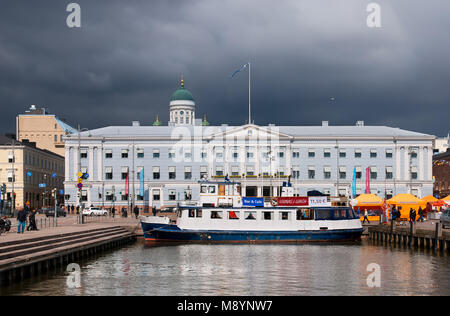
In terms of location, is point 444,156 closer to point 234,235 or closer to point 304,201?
point 304,201

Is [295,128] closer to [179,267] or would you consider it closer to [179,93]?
[179,93]

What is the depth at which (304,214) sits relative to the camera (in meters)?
59.5

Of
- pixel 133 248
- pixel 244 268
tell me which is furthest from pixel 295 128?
pixel 244 268

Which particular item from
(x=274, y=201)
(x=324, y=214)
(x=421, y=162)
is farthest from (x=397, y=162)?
(x=274, y=201)

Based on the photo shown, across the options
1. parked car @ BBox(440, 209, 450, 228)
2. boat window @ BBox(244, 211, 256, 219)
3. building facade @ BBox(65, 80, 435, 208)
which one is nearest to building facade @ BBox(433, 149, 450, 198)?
building facade @ BBox(65, 80, 435, 208)

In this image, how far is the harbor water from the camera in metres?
30.8

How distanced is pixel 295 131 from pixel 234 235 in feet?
204

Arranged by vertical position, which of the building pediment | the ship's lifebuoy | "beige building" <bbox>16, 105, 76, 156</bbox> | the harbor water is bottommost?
the harbor water

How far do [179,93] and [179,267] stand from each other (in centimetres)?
11681

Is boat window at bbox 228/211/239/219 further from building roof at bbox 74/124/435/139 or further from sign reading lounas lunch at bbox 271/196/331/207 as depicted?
building roof at bbox 74/124/435/139

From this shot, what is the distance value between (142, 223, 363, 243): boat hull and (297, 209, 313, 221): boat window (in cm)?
166

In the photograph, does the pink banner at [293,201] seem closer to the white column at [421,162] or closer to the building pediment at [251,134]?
the building pediment at [251,134]

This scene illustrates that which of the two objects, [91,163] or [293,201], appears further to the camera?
[91,163]

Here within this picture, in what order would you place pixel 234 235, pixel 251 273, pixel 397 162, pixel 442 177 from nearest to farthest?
1. pixel 251 273
2. pixel 234 235
3. pixel 397 162
4. pixel 442 177
